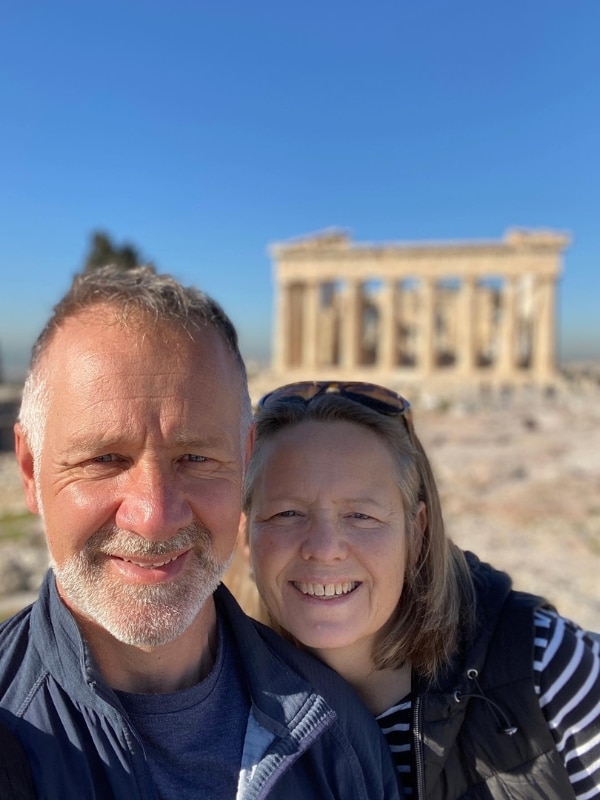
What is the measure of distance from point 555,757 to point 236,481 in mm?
1531

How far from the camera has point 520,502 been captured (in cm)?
1027

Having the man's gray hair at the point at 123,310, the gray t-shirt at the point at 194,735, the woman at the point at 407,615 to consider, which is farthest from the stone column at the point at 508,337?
the gray t-shirt at the point at 194,735

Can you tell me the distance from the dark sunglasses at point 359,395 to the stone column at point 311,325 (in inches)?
1364

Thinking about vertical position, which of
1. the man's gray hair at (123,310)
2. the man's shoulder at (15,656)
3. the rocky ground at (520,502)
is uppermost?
the man's gray hair at (123,310)

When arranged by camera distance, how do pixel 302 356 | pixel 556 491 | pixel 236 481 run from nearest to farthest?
pixel 236 481 → pixel 556 491 → pixel 302 356

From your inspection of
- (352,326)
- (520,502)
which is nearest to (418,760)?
(520,502)

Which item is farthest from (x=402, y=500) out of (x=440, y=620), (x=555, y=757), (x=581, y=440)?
(x=581, y=440)

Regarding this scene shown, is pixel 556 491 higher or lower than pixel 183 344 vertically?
lower

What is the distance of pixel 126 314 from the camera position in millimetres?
2004

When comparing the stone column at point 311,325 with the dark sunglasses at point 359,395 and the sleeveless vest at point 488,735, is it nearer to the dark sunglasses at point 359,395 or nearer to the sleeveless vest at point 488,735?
the dark sunglasses at point 359,395

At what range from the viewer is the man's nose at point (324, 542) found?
2.38 meters

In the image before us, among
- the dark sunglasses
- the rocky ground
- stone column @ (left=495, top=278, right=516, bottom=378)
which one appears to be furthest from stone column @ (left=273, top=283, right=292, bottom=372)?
the dark sunglasses

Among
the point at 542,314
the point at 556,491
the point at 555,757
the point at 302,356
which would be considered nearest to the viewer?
the point at 555,757

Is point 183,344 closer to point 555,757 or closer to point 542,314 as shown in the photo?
point 555,757
